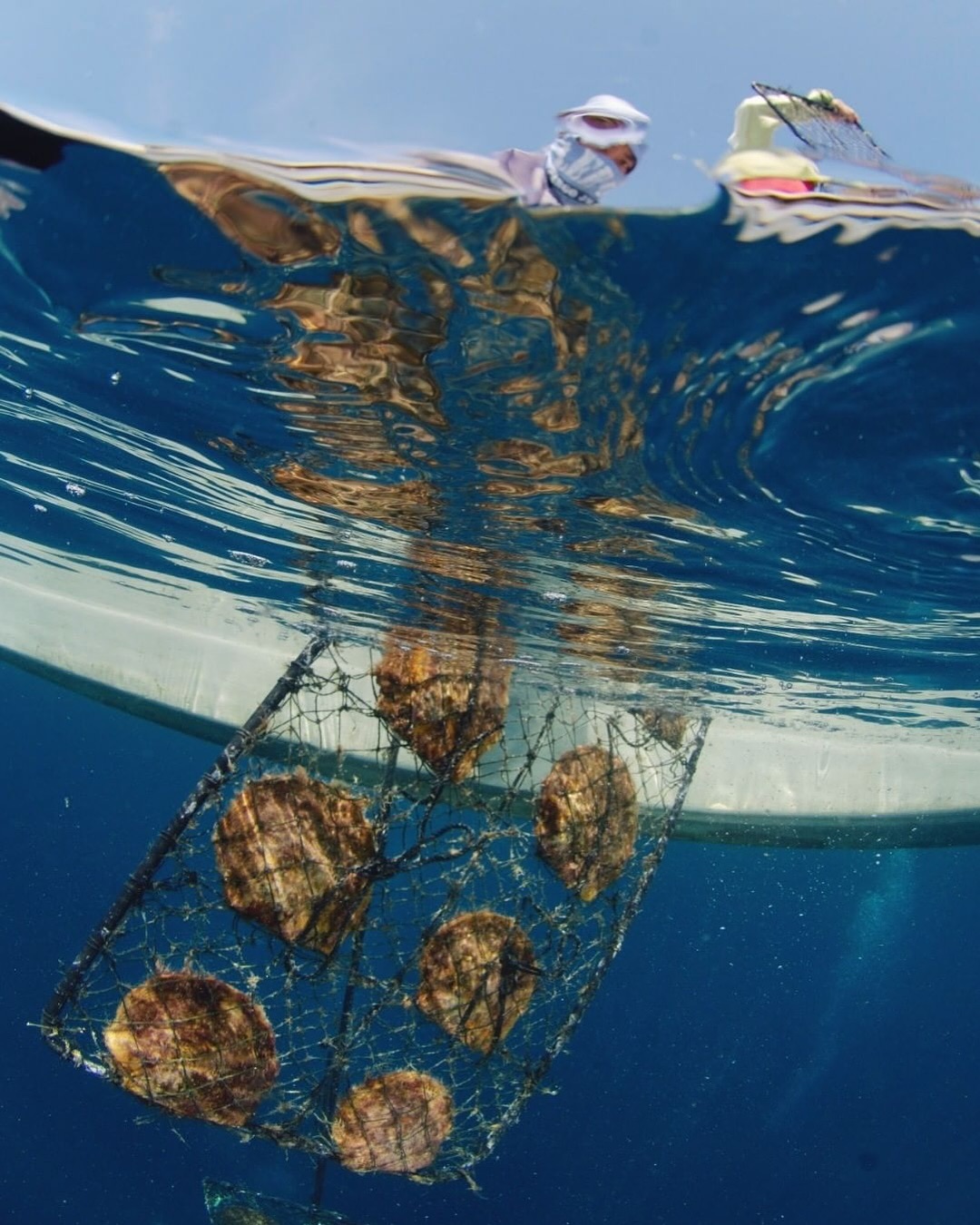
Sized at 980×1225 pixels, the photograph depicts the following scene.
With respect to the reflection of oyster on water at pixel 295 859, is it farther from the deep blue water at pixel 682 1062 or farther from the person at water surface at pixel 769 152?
the deep blue water at pixel 682 1062

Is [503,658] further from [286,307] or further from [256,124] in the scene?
[256,124]

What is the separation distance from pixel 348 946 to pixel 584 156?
7086mm

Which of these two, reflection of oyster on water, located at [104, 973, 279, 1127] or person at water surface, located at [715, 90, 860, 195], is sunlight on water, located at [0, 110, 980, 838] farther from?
reflection of oyster on water, located at [104, 973, 279, 1127]

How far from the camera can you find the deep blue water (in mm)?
58562

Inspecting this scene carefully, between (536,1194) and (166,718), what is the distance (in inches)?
2585

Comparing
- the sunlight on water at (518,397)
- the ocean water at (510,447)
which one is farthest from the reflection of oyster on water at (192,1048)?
the sunlight on water at (518,397)

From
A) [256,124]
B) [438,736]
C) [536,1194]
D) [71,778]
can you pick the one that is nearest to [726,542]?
[438,736]

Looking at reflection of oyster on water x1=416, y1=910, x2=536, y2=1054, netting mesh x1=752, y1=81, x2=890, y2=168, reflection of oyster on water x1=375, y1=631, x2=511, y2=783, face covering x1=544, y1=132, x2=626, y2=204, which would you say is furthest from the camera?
reflection of oyster on water x1=375, y1=631, x2=511, y2=783

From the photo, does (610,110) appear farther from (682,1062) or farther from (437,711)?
(682,1062)

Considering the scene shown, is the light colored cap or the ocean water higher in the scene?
the light colored cap

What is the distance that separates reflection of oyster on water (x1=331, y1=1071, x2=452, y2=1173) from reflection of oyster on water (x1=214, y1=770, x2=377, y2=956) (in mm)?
1328

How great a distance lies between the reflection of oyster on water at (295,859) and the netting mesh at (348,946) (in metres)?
0.01

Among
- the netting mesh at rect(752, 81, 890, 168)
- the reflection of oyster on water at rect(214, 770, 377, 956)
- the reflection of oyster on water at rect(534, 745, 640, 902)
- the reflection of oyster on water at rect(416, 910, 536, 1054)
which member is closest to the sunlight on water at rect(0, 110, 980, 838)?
the netting mesh at rect(752, 81, 890, 168)

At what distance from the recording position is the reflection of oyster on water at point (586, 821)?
7492 millimetres
